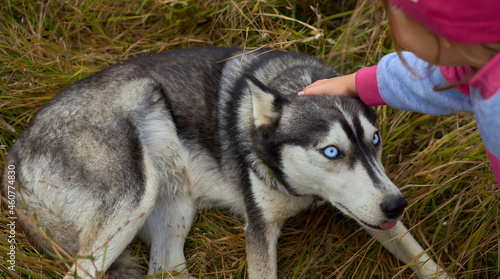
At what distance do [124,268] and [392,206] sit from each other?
1.79m

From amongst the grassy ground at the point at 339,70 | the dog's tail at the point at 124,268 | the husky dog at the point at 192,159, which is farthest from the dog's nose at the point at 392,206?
the dog's tail at the point at 124,268

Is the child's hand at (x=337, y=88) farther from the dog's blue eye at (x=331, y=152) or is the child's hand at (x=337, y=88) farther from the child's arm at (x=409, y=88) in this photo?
the dog's blue eye at (x=331, y=152)

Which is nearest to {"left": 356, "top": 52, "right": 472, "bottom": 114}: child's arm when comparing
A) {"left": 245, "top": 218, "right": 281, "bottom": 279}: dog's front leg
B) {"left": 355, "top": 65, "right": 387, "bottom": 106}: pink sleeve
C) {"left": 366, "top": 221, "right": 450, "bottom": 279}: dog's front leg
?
{"left": 355, "top": 65, "right": 387, "bottom": 106}: pink sleeve

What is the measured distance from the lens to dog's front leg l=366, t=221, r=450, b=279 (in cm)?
300

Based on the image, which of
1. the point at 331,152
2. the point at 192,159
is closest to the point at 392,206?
the point at 331,152

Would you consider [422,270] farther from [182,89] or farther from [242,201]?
[182,89]

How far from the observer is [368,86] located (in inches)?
105

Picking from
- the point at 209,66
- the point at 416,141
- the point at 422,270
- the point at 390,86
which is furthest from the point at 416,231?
the point at 209,66

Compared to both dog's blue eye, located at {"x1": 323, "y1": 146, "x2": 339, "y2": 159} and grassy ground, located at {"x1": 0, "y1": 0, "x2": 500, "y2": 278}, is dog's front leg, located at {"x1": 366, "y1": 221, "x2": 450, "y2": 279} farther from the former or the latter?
dog's blue eye, located at {"x1": 323, "y1": 146, "x2": 339, "y2": 159}

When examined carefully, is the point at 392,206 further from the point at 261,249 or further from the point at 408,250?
the point at 261,249

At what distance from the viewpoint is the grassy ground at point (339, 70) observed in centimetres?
310

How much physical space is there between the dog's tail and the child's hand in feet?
5.35

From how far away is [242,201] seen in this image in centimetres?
341

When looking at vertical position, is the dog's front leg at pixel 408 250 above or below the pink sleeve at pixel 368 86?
below
